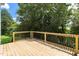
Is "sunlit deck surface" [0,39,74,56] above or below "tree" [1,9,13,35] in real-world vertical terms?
below

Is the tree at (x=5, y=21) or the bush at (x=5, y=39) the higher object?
the tree at (x=5, y=21)

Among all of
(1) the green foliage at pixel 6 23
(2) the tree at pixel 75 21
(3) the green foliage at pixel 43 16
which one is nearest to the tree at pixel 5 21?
(1) the green foliage at pixel 6 23

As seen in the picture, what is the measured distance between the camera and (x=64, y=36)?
4.30 m

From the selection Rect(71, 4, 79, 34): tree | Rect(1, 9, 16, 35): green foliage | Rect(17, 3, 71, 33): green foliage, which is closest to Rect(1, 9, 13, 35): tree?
Rect(1, 9, 16, 35): green foliage

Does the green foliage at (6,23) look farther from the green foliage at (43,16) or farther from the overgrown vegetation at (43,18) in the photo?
the green foliage at (43,16)

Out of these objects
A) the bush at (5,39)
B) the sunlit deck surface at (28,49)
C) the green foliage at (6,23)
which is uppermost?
the green foliage at (6,23)

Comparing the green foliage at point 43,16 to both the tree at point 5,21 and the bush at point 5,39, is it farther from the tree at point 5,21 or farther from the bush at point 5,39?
the bush at point 5,39

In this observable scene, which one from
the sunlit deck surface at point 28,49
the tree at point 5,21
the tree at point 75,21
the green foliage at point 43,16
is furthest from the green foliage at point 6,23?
the tree at point 75,21

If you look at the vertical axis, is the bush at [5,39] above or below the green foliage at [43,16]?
below

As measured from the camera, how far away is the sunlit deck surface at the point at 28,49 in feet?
13.5

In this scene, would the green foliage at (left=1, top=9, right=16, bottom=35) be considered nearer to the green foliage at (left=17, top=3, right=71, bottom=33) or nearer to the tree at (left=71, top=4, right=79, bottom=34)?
the green foliage at (left=17, top=3, right=71, bottom=33)

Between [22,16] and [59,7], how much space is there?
0.81 m

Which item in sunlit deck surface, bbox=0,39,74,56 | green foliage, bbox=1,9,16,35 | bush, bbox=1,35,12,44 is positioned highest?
green foliage, bbox=1,9,16,35

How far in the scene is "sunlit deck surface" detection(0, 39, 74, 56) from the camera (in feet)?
13.5
